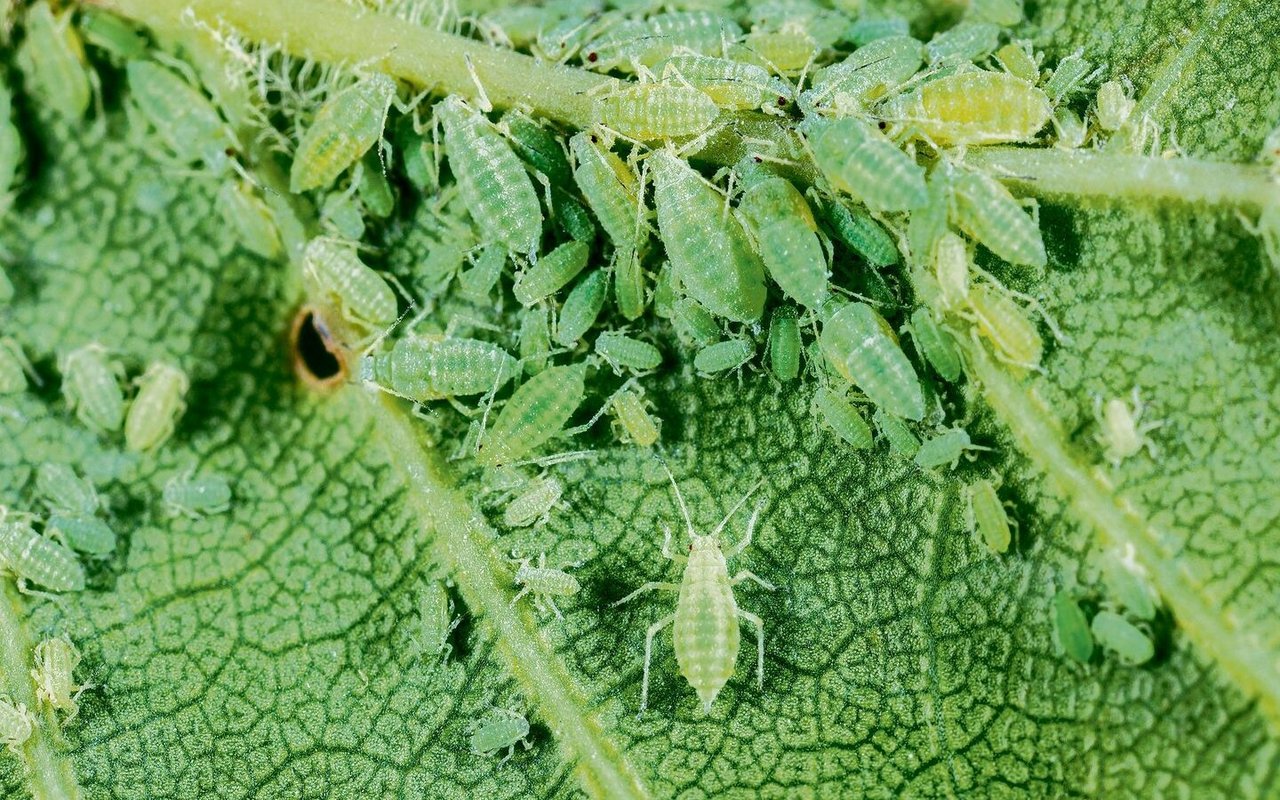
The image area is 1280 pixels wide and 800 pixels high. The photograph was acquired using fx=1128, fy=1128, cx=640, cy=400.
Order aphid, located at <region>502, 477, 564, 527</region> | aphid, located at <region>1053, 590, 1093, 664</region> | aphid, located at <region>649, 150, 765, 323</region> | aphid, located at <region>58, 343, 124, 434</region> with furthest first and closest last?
aphid, located at <region>58, 343, 124, 434</region>
aphid, located at <region>502, 477, 564, 527</region>
aphid, located at <region>649, 150, 765, 323</region>
aphid, located at <region>1053, 590, 1093, 664</region>

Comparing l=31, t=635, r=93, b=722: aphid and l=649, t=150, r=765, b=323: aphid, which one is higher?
l=649, t=150, r=765, b=323: aphid

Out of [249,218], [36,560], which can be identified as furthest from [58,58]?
[36,560]

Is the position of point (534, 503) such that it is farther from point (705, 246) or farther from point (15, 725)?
point (15, 725)

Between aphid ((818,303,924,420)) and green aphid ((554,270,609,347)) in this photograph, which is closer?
aphid ((818,303,924,420))

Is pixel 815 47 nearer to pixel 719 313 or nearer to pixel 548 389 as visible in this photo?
pixel 719 313

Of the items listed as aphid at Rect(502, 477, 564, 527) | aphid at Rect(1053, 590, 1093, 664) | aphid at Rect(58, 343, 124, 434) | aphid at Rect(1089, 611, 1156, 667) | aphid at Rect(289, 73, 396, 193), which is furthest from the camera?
aphid at Rect(58, 343, 124, 434)

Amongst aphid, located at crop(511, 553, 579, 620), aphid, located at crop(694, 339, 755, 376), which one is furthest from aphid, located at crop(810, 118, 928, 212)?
aphid, located at crop(511, 553, 579, 620)

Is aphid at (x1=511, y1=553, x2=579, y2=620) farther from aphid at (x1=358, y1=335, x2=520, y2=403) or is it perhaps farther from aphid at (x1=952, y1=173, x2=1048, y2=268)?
aphid at (x1=952, y1=173, x2=1048, y2=268)

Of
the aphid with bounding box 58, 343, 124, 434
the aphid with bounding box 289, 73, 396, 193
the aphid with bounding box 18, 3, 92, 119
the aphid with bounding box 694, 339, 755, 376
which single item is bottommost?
the aphid with bounding box 58, 343, 124, 434
